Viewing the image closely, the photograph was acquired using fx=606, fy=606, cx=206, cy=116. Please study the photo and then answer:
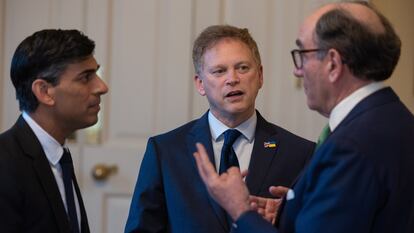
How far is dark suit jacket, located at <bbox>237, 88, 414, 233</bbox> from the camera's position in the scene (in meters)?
1.14

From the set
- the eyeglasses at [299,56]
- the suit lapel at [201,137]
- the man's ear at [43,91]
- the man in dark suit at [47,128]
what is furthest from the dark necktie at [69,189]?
the eyeglasses at [299,56]

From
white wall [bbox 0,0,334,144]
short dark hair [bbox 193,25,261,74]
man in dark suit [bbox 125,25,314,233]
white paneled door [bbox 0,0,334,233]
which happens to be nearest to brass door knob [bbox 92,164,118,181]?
white paneled door [bbox 0,0,334,233]

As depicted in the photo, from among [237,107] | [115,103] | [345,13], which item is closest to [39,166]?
Result: [237,107]

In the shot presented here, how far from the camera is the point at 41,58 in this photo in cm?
159

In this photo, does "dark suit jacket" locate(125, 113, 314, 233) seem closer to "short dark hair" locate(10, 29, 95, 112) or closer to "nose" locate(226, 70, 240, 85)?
"nose" locate(226, 70, 240, 85)

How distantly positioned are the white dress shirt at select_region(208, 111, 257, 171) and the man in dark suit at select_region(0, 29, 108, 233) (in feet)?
1.16

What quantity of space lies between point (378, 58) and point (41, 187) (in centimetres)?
86

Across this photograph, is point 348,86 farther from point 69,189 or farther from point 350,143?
point 69,189

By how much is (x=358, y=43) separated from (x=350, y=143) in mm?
203

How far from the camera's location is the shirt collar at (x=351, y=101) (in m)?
1.24

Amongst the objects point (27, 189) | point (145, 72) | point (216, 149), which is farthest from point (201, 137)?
point (145, 72)

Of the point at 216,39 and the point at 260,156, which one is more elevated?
the point at 216,39

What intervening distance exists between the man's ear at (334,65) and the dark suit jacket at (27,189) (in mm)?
751

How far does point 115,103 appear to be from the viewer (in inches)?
103
